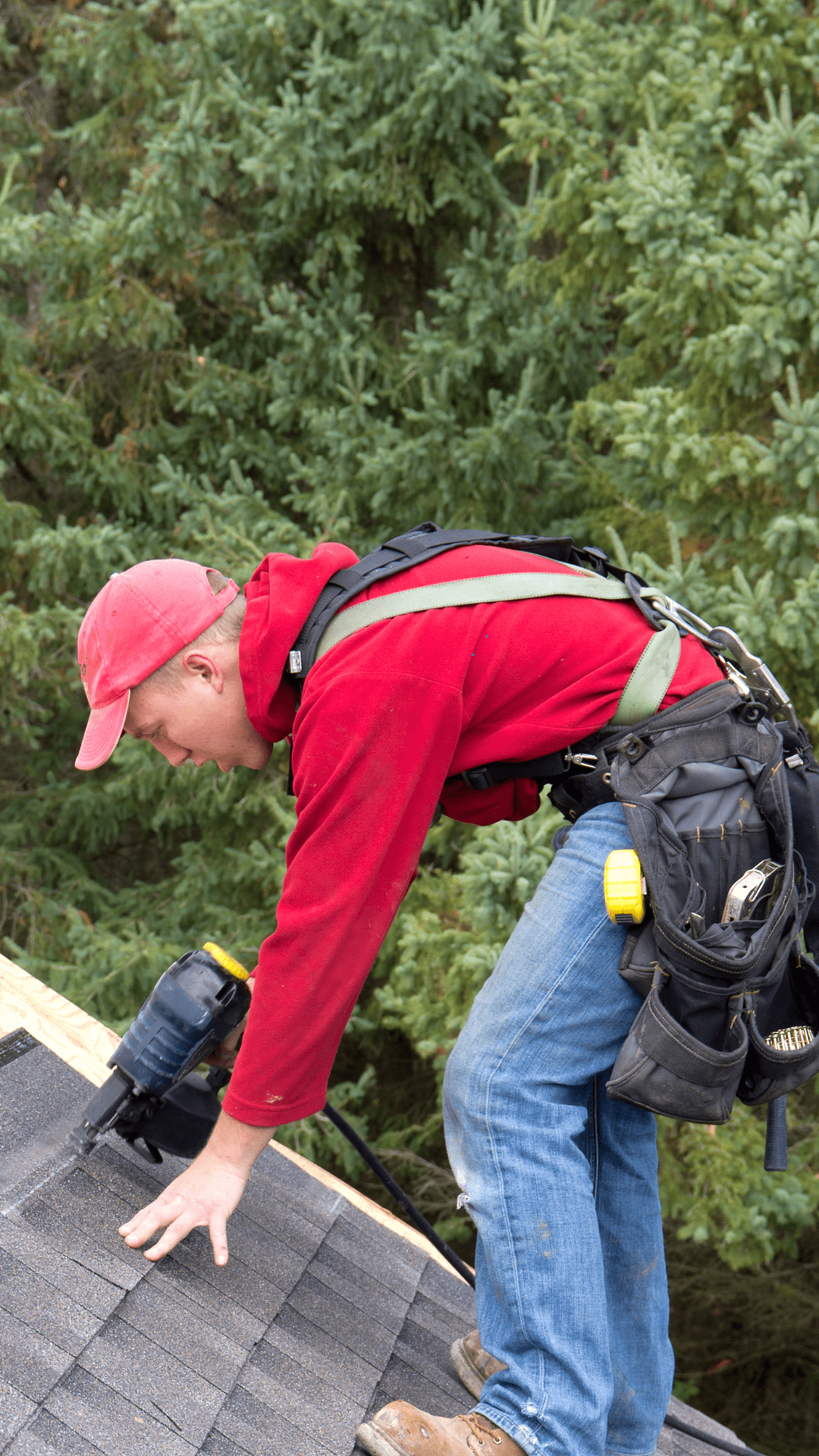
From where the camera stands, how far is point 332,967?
188 cm

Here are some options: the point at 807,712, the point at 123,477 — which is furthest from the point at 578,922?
the point at 123,477

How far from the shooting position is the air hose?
2633 mm

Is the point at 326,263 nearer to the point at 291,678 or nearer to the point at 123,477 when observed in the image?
the point at 123,477

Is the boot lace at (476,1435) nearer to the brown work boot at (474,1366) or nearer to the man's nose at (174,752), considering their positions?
the brown work boot at (474,1366)

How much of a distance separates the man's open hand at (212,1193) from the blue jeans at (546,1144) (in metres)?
0.36

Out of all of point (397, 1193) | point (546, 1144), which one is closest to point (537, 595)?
point (546, 1144)

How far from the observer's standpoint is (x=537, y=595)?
78.5 inches

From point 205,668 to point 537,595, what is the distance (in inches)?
24.0

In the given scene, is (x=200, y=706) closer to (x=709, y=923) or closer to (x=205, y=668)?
(x=205, y=668)

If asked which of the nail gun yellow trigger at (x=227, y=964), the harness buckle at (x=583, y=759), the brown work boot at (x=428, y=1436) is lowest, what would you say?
the brown work boot at (x=428, y=1436)

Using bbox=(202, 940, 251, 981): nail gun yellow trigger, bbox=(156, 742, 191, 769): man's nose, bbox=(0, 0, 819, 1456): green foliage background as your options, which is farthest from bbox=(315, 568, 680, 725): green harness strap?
bbox=(0, 0, 819, 1456): green foliage background

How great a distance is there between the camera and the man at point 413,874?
71.9 inches

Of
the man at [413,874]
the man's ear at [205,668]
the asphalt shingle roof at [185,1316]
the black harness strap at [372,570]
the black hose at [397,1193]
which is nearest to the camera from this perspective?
the asphalt shingle roof at [185,1316]

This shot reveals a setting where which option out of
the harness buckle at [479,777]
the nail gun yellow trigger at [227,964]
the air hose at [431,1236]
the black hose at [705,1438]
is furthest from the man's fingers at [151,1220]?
the black hose at [705,1438]
